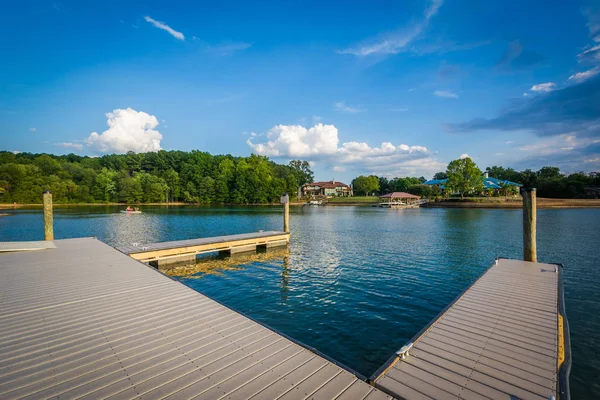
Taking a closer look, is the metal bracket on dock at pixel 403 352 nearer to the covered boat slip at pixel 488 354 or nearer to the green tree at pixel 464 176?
the covered boat slip at pixel 488 354

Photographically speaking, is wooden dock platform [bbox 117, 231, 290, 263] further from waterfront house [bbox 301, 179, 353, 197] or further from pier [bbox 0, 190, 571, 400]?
waterfront house [bbox 301, 179, 353, 197]

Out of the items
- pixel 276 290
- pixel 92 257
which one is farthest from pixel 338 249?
pixel 92 257

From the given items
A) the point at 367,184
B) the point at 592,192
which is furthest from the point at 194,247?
the point at 367,184

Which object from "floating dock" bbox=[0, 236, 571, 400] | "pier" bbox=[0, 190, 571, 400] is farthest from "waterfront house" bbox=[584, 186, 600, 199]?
"floating dock" bbox=[0, 236, 571, 400]

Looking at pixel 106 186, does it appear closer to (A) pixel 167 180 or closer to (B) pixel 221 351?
(A) pixel 167 180

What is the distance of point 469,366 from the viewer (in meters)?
4.16

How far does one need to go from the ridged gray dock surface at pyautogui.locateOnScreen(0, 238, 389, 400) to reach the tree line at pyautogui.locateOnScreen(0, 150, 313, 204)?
7884 cm

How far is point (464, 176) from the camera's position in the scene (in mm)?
70938

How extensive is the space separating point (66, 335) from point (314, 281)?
8074 mm

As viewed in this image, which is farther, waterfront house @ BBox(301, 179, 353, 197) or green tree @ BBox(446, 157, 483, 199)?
waterfront house @ BBox(301, 179, 353, 197)

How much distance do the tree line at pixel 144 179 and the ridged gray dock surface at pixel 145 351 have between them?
78.8 m

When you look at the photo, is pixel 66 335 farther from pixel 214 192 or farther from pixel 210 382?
pixel 214 192

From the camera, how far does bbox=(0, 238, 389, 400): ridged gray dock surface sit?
328 cm

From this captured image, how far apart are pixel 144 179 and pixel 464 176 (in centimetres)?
8125
